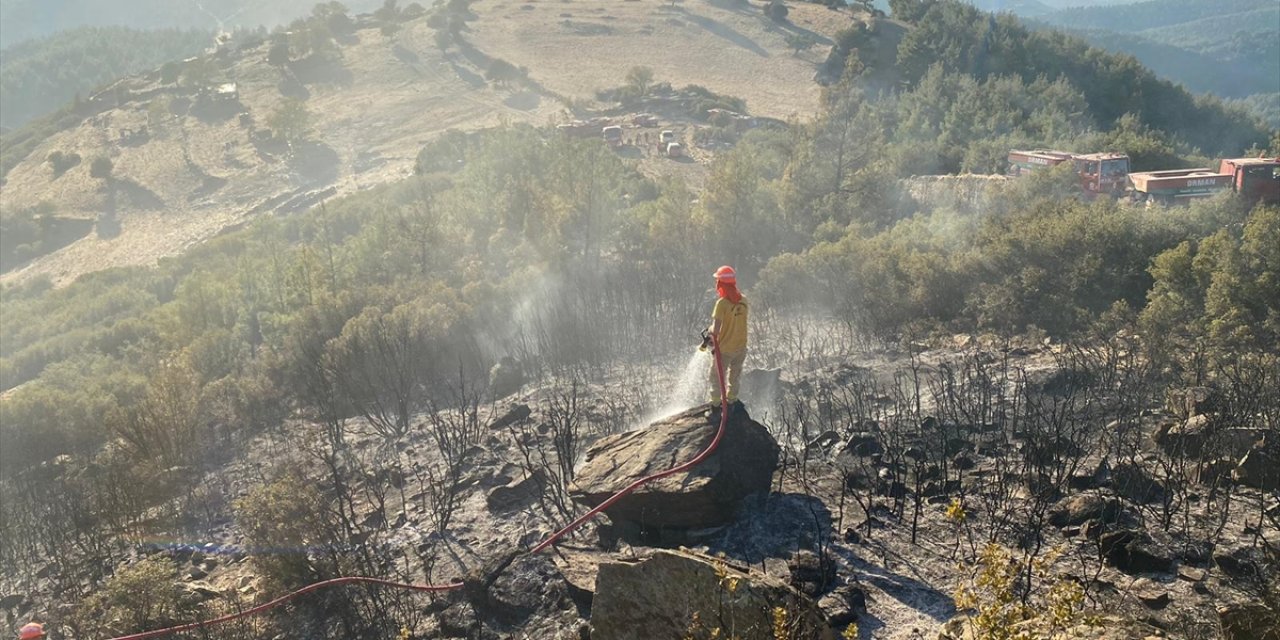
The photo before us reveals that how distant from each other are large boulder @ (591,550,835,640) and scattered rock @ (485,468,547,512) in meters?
4.95

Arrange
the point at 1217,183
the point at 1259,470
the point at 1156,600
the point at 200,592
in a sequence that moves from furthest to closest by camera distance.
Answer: the point at 1217,183
the point at 200,592
the point at 1259,470
the point at 1156,600

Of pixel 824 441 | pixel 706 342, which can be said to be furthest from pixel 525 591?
pixel 824 441

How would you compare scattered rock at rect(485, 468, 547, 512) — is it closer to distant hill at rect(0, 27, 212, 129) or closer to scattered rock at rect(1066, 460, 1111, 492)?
scattered rock at rect(1066, 460, 1111, 492)

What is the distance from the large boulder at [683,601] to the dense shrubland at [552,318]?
12.1 ft

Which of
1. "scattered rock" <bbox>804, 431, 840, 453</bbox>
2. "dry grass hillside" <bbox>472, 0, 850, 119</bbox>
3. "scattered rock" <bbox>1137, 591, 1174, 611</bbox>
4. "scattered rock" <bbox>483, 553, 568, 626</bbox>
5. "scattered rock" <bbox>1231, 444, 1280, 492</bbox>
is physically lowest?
"scattered rock" <bbox>483, 553, 568, 626</bbox>

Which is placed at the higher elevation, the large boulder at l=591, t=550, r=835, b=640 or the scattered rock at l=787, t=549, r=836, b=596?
the large boulder at l=591, t=550, r=835, b=640

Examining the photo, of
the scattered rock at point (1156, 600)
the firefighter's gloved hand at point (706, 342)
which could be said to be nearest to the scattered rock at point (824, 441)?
the firefighter's gloved hand at point (706, 342)

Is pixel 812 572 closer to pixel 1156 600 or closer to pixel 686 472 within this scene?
pixel 686 472

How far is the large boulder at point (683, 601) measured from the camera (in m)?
7.54

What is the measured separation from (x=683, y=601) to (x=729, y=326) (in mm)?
4098

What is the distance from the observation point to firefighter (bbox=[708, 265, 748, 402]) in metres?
11.1

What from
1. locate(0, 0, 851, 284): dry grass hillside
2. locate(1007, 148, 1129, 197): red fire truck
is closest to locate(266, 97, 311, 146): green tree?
locate(0, 0, 851, 284): dry grass hillside

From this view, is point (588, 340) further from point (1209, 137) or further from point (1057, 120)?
point (1209, 137)

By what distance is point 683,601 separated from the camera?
778 cm
